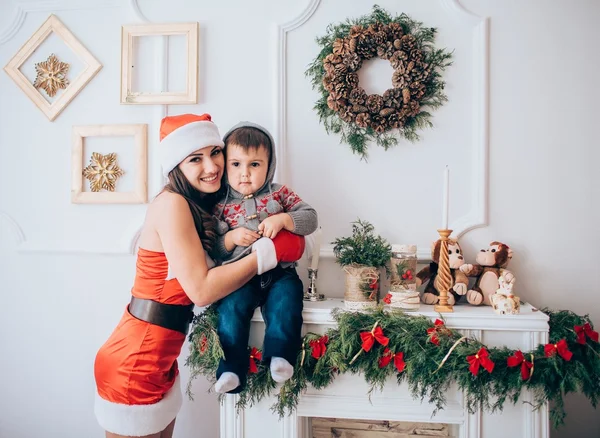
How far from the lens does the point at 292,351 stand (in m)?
1.63

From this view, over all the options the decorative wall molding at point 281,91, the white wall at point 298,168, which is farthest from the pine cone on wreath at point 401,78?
the decorative wall molding at point 281,91

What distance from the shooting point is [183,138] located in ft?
5.53

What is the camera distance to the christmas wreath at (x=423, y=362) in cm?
160

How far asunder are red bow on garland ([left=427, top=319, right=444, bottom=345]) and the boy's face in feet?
2.86

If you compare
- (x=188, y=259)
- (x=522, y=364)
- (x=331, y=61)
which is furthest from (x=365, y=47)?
(x=522, y=364)

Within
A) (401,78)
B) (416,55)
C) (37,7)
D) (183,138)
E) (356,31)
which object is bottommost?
(183,138)

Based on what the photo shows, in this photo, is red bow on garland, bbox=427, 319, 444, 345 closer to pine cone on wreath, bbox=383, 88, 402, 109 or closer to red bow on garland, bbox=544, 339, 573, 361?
red bow on garland, bbox=544, 339, 573, 361

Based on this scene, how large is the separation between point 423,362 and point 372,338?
0.66 ft

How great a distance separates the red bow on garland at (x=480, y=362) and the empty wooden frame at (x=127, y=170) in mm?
1687

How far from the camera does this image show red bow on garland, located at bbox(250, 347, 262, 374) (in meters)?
1.70

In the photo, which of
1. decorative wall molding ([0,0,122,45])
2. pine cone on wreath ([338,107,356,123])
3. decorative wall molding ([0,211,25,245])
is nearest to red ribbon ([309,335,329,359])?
pine cone on wreath ([338,107,356,123])

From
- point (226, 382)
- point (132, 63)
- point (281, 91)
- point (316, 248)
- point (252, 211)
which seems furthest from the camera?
point (132, 63)

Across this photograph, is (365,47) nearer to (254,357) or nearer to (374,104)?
(374,104)

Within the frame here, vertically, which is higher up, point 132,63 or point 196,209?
point 132,63
